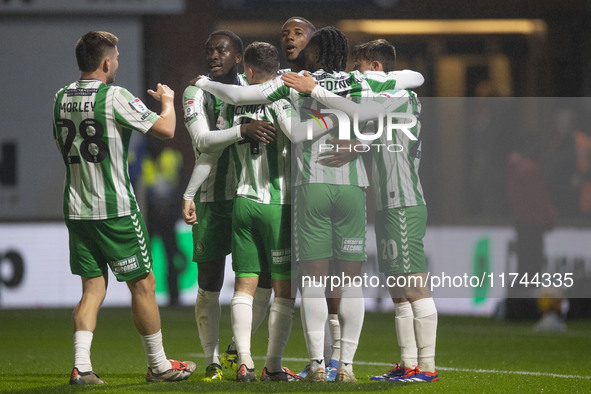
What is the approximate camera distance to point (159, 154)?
12.5m

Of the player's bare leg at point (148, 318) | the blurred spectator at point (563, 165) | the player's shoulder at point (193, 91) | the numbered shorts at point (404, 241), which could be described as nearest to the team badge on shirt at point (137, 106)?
the player's shoulder at point (193, 91)

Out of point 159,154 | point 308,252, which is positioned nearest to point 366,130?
point 308,252

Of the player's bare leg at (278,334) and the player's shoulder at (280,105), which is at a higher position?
the player's shoulder at (280,105)

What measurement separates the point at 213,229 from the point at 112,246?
0.67 meters

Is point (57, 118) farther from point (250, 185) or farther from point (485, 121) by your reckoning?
point (485, 121)

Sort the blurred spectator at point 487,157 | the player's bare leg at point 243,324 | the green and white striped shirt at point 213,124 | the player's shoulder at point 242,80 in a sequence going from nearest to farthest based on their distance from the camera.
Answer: the player's bare leg at point 243,324
the green and white striped shirt at point 213,124
the player's shoulder at point 242,80
the blurred spectator at point 487,157

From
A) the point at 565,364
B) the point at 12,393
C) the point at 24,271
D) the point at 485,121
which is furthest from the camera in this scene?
the point at 24,271

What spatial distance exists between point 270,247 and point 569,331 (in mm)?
5315

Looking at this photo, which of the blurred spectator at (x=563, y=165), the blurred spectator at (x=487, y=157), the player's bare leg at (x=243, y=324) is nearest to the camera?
the player's bare leg at (x=243, y=324)

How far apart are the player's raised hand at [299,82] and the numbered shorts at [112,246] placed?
1.04 metres

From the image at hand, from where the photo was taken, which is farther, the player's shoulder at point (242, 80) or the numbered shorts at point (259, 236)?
the player's shoulder at point (242, 80)

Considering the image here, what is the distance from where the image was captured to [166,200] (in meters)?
12.3

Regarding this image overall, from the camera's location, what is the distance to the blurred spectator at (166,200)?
12000mm

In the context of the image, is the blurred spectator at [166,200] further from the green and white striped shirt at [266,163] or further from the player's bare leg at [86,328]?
the green and white striped shirt at [266,163]
